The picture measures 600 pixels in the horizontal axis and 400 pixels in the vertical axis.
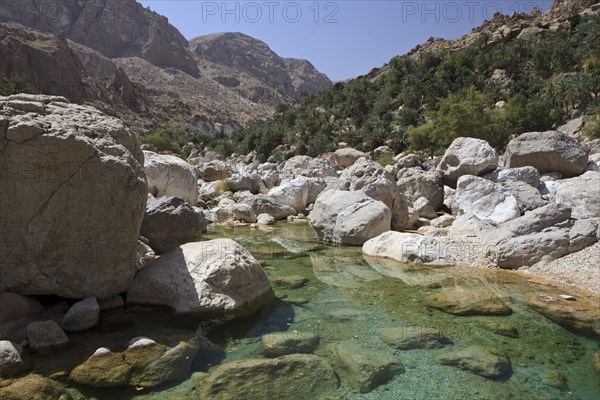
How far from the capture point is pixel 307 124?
4750 cm

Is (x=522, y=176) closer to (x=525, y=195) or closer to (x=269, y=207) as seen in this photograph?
(x=525, y=195)

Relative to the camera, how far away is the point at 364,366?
4.87 meters

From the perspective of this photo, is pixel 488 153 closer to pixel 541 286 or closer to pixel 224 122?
pixel 541 286

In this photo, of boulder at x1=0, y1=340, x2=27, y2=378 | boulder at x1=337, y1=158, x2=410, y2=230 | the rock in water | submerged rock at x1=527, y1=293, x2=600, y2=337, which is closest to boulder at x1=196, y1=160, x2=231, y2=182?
boulder at x1=337, y1=158, x2=410, y2=230

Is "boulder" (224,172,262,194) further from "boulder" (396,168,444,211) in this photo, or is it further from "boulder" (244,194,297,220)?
"boulder" (396,168,444,211)

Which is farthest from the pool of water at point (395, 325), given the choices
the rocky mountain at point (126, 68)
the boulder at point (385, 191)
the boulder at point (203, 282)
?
the rocky mountain at point (126, 68)

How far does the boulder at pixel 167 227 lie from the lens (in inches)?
341

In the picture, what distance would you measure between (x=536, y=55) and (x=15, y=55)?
2615 inches

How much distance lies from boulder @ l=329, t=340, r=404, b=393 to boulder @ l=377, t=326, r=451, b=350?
356 mm

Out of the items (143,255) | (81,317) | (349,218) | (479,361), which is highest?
(349,218)

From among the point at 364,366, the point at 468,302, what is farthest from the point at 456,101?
the point at 364,366

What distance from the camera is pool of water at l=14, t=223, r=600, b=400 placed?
4.47m

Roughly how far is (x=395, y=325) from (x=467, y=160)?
10.5 metres

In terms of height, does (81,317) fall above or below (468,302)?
above
